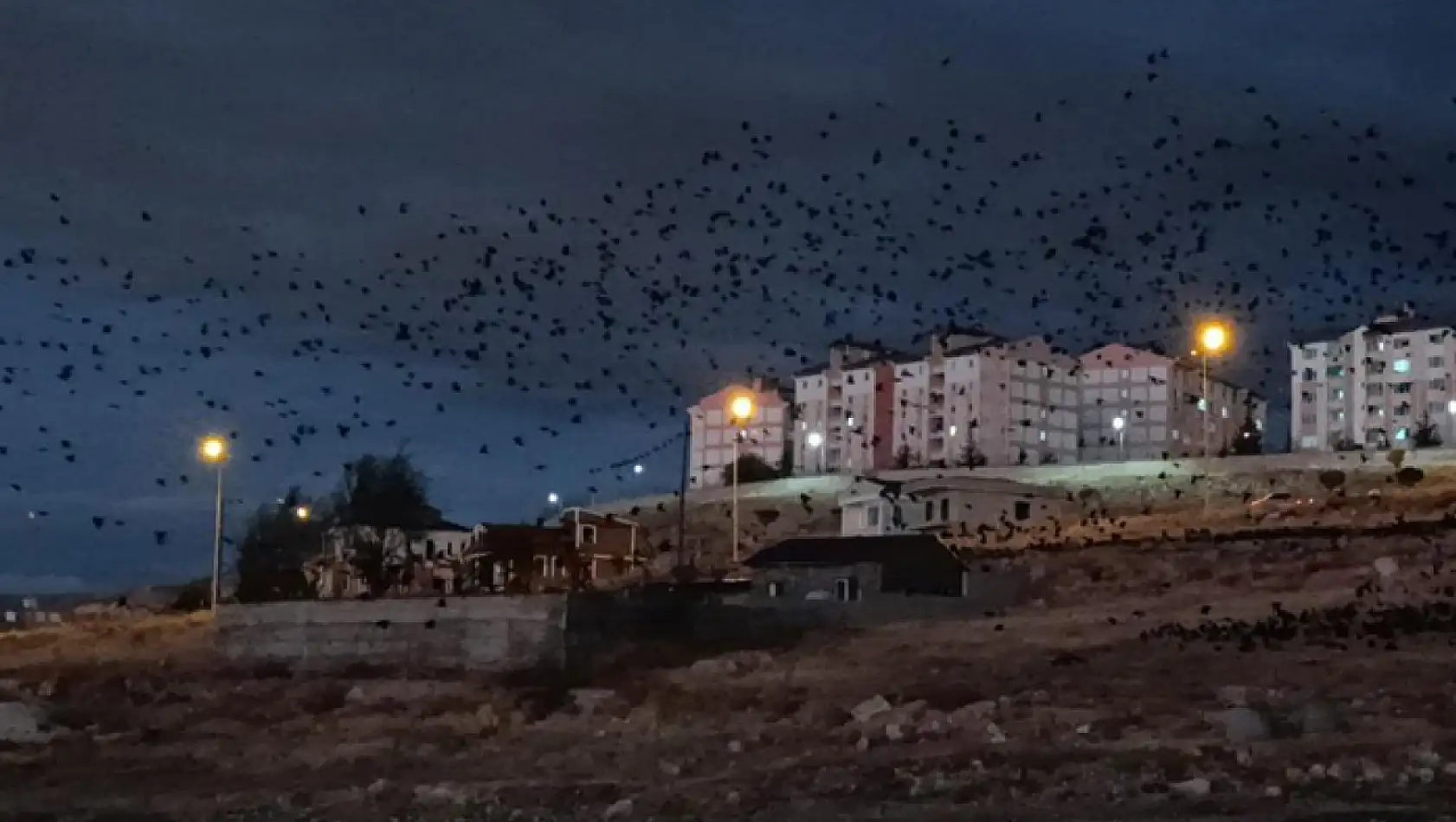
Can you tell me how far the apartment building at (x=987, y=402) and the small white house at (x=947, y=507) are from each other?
3848cm

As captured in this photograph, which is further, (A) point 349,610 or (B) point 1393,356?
(B) point 1393,356

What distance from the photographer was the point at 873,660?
120ft

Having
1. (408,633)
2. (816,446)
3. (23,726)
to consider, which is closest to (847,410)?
(816,446)

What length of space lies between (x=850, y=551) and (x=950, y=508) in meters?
24.6

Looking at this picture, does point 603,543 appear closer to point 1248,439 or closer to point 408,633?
point 408,633

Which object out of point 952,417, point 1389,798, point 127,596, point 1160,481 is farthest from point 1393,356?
point 1389,798

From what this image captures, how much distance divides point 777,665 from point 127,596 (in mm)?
64962

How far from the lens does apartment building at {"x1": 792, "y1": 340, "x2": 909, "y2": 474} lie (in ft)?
420

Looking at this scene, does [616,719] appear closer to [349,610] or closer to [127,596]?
[349,610]

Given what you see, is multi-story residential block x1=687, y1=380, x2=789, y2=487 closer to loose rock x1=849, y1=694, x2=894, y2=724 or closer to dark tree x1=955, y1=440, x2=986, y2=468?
dark tree x1=955, y1=440, x2=986, y2=468

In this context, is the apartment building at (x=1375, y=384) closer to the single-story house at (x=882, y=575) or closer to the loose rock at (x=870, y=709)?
the single-story house at (x=882, y=575)

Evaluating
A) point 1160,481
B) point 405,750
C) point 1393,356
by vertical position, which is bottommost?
point 405,750

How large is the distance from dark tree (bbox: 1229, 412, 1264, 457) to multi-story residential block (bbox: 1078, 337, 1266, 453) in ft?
4.94

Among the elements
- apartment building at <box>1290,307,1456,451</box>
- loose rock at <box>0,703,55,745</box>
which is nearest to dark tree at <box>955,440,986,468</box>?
apartment building at <box>1290,307,1456,451</box>
